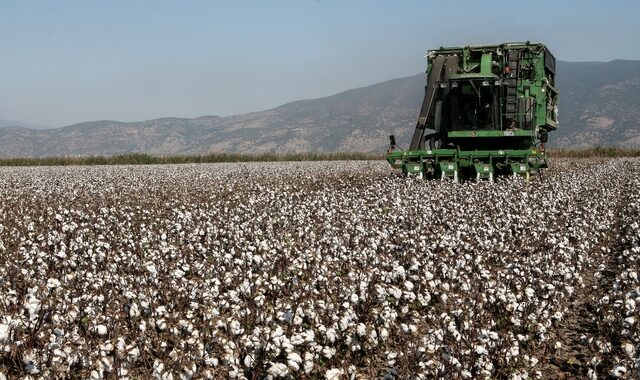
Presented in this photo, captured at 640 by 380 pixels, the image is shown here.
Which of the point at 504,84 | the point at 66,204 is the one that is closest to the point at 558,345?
the point at 66,204

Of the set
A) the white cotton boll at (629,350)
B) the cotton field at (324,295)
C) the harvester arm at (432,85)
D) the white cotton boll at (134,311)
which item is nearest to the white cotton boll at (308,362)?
the cotton field at (324,295)

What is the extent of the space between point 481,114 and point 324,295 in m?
18.2

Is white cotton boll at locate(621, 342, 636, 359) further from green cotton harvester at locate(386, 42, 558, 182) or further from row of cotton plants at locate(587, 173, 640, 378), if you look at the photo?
green cotton harvester at locate(386, 42, 558, 182)

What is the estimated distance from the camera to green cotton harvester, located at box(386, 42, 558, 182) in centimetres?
2322

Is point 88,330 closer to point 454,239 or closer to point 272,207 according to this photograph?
point 454,239

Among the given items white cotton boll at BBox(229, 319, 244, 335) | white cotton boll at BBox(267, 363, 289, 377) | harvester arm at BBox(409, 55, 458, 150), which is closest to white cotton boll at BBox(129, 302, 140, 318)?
white cotton boll at BBox(229, 319, 244, 335)

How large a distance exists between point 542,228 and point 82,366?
9360 millimetres

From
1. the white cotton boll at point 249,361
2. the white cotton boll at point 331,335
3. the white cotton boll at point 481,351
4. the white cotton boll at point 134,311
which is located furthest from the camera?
the white cotton boll at point 134,311

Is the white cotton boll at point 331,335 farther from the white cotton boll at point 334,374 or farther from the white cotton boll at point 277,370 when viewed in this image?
the white cotton boll at point 277,370

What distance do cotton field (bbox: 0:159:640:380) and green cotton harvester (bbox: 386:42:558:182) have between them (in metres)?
8.11

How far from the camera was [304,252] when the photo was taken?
990 cm

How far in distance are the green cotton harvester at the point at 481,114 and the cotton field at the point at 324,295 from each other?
26.6 ft

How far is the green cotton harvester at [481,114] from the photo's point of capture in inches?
914

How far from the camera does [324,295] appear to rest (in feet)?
23.6
